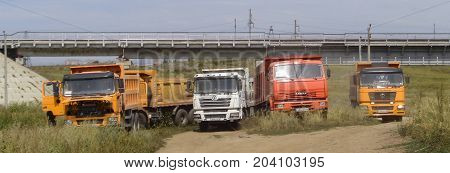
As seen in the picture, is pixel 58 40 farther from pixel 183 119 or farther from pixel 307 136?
pixel 307 136

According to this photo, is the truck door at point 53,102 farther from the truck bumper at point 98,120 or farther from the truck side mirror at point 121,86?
the truck side mirror at point 121,86

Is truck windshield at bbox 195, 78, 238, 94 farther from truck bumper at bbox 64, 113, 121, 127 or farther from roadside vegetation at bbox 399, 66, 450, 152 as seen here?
roadside vegetation at bbox 399, 66, 450, 152

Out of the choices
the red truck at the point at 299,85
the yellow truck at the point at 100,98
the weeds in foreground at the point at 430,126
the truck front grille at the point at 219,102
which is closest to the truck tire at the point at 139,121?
the yellow truck at the point at 100,98

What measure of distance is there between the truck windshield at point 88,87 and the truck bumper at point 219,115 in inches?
176

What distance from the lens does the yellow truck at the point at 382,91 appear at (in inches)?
1144

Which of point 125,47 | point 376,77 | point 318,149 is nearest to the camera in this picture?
point 318,149

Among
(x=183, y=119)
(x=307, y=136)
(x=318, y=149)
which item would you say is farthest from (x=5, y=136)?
(x=183, y=119)

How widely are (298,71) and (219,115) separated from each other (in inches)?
161

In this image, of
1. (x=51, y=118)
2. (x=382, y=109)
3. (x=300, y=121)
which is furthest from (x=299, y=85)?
(x=51, y=118)

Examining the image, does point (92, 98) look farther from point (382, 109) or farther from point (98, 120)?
point (382, 109)

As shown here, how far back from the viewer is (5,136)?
1525cm

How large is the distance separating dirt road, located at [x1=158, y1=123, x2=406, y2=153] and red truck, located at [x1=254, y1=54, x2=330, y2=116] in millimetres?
4031

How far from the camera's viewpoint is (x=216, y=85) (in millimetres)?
25438

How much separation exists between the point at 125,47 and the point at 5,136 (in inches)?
2056
